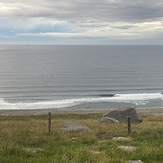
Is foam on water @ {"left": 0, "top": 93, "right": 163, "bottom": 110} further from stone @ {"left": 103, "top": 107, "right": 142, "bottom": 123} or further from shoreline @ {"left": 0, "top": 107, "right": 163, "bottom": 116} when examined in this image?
stone @ {"left": 103, "top": 107, "right": 142, "bottom": 123}

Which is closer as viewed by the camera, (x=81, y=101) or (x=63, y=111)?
(x=63, y=111)

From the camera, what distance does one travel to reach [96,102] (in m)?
74.6

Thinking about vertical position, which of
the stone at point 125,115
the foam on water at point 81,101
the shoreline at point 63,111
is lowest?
the shoreline at point 63,111

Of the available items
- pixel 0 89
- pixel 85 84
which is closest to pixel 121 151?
pixel 0 89

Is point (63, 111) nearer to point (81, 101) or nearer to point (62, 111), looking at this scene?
point (62, 111)

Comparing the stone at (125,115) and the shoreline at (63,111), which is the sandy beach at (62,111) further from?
the stone at (125,115)

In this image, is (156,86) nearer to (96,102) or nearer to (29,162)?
(96,102)

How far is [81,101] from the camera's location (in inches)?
2963

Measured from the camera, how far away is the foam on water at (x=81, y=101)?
2692 inches

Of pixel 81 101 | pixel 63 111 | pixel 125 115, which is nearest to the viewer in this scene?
pixel 125 115

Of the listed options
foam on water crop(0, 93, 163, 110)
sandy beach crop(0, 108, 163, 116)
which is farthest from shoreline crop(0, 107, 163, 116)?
foam on water crop(0, 93, 163, 110)

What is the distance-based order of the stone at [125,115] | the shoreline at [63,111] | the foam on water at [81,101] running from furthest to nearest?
the foam on water at [81,101] → the shoreline at [63,111] → the stone at [125,115]

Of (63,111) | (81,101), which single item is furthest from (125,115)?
(81,101)

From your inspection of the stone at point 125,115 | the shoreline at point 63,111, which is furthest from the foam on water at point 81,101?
the stone at point 125,115
